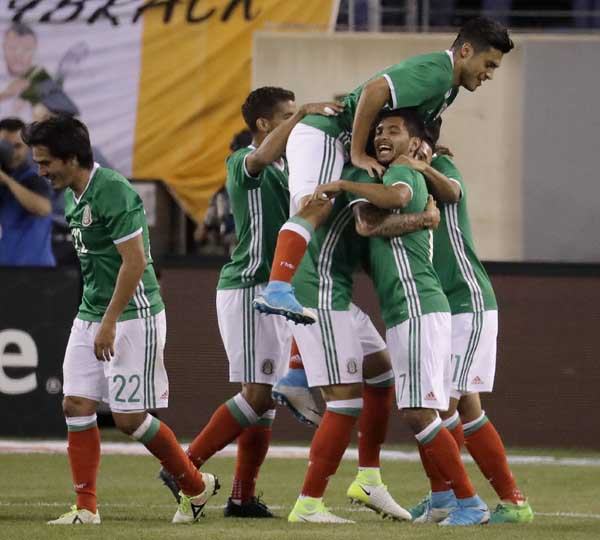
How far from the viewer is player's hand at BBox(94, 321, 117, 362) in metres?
8.12

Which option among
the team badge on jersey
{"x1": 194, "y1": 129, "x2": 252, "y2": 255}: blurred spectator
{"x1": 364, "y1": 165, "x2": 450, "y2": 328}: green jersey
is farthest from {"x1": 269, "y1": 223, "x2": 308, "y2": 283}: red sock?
{"x1": 194, "y1": 129, "x2": 252, "y2": 255}: blurred spectator

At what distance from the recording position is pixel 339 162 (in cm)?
858

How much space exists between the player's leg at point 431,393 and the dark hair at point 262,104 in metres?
1.58

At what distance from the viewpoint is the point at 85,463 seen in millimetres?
8383

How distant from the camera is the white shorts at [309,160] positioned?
8445mm

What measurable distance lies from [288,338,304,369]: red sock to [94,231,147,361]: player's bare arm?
1.02 m

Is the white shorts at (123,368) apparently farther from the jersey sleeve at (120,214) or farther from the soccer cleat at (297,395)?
the soccer cleat at (297,395)

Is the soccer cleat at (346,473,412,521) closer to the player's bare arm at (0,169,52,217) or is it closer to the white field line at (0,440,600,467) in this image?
the white field line at (0,440,600,467)

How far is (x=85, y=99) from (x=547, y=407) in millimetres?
5964

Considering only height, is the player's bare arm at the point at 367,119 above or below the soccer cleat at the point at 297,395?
above

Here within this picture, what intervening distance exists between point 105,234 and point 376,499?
6.12 ft

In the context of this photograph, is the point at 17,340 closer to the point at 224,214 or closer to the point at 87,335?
the point at 224,214

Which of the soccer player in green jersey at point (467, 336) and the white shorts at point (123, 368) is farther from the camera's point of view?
the soccer player in green jersey at point (467, 336)

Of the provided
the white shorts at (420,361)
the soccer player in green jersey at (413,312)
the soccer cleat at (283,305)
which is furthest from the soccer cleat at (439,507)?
the soccer cleat at (283,305)
